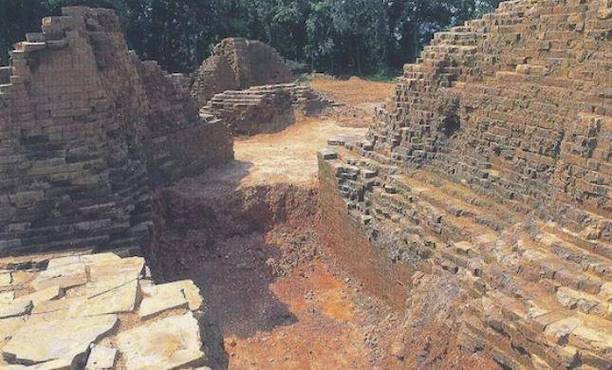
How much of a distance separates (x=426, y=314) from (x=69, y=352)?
3883 mm

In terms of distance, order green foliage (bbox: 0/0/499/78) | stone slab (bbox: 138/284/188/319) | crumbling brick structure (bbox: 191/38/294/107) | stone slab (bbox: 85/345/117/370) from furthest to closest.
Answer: green foliage (bbox: 0/0/499/78) → crumbling brick structure (bbox: 191/38/294/107) → stone slab (bbox: 138/284/188/319) → stone slab (bbox: 85/345/117/370)

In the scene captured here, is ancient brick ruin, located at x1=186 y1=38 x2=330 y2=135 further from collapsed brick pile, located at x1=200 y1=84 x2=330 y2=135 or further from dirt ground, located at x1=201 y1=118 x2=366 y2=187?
dirt ground, located at x1=201 y1=118 x2=366 y2=187

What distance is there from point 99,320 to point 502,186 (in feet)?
15.9

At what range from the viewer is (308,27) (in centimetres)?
2991

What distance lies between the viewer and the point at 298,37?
32.6 m

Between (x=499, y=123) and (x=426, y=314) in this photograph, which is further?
(x=499, y=123)

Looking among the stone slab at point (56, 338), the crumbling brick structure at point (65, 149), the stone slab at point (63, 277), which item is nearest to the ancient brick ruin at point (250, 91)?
the crumbling brick structure at point (65, 149)

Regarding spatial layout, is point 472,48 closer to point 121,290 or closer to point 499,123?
point 499,123

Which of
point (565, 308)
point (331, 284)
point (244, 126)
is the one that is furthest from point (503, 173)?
point (244, 126)

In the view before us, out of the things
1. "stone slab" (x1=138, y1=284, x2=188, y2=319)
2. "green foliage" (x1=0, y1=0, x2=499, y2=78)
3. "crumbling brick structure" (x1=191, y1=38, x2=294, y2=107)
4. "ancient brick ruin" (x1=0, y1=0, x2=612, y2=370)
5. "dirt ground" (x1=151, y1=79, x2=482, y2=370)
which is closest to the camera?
"stone slab" (x1=138, y1=284, x2=188, y2=319)

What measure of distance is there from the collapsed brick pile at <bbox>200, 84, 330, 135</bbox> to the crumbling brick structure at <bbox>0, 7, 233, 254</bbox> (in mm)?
8457

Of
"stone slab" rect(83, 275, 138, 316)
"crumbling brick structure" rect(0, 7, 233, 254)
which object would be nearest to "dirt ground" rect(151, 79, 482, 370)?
"crumbling brick structure" rect(0, 7, 233, 254)

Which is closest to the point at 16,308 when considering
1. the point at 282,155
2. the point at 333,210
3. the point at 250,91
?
the point at 333,210

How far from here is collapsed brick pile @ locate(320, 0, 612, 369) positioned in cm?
475
